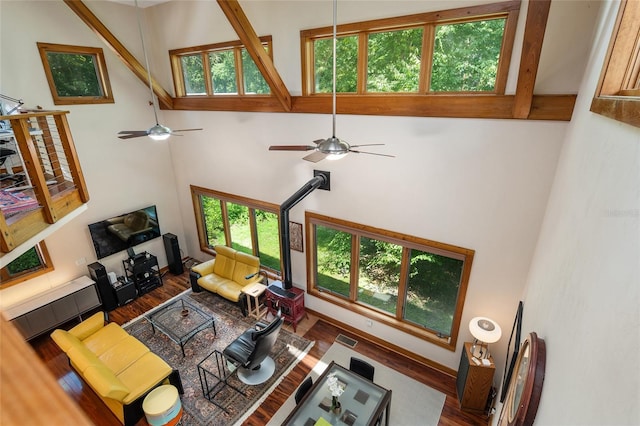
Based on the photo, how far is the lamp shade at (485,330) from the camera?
418cm

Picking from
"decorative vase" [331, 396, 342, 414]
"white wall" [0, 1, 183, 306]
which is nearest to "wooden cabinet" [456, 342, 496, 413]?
"decorative vase" [331, 396, 342, 414]

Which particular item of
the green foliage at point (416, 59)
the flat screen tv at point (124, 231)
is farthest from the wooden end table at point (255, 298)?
the green foliage at point (416, 59)

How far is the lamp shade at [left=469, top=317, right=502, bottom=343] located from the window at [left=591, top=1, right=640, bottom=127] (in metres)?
3.05

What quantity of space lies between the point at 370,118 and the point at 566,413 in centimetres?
412

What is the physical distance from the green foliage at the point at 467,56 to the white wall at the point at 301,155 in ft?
1.02

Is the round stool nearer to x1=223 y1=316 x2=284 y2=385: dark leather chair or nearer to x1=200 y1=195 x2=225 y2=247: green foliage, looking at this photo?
x1=223 y1=316 x2=284 y2=385: dark leather chair

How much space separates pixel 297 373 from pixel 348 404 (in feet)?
4.93

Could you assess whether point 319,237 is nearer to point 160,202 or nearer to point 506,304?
point 506,304

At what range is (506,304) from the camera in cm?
448

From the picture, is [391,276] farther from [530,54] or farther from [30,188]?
[30,188]

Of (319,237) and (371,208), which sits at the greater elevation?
(371,208)

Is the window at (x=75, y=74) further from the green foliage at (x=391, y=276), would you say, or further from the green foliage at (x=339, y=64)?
the green foliage at (x=391, y=276)

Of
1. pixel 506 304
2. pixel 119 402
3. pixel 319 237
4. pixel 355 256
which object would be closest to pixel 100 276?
pixel 119 402

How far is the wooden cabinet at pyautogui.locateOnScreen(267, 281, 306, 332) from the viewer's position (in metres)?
6.24
